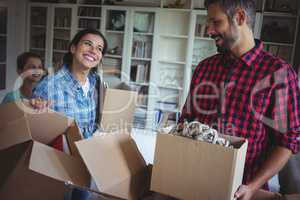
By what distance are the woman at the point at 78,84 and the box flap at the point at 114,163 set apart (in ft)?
1.25

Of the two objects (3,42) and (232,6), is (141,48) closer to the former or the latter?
(3,42)

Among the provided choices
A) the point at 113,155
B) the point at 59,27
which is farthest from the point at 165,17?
the point at 113,155

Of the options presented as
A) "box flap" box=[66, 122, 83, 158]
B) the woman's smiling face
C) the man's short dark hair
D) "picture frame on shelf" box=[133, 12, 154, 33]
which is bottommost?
"box flap" box=[66, 122, 83, 158]

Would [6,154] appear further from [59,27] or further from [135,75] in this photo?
[59,27]

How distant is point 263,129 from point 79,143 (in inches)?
26.8

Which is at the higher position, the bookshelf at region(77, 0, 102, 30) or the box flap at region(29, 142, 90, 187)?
the bookshelf at region(77, 0, 102, 30)

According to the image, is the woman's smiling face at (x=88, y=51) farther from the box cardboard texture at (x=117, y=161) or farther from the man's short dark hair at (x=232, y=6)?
the man's short dark hair at (x=232, y=6)

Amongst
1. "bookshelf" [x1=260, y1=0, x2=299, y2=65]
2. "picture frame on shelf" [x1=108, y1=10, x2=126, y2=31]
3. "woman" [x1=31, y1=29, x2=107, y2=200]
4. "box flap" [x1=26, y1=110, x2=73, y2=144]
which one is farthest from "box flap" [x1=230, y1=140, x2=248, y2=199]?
"picture frame on shelf" [x1=108, y1=10, x2=126, y2=31]

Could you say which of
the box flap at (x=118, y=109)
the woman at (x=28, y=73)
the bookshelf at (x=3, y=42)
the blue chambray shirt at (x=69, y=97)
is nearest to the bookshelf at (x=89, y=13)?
the bookshelf at (x=3, y=42)

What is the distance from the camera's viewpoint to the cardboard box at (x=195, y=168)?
0.88 meters

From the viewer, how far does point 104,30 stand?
475 cm

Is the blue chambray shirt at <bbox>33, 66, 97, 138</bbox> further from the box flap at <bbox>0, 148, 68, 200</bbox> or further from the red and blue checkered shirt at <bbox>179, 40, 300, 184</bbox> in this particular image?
the red and blue checkered shirt at <bbox>179, 40, 300, 184</bbox>

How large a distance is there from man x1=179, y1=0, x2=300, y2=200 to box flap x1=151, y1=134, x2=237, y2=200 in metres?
0.24

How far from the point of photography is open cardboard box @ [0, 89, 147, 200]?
3.20 ft
